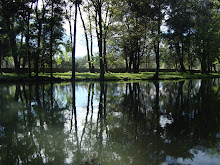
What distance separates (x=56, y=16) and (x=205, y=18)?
33950mm

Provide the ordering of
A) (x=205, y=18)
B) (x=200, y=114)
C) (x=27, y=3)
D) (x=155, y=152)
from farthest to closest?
1. (x=205, y=18)
2. (x=27, y=3)
3. (x=200, y=114)
4. (x=155, y=152)

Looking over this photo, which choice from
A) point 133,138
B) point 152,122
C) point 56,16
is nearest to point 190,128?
point 152,122

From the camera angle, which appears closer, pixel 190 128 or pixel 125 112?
pixel 190 128

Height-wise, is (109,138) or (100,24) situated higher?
(100,24)

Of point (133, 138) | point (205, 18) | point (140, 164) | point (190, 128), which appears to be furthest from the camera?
point (205, 18)

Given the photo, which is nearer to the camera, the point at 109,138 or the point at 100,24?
the point at 109,138

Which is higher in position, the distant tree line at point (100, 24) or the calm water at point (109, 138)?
the distant tree line at point (100, 24)

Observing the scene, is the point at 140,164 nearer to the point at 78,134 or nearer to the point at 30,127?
the point at 78,134

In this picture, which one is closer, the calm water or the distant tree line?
the calm water

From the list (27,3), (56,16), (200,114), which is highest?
(27,3)

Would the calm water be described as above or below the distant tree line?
below

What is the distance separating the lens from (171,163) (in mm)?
3574

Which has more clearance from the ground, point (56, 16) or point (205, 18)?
point (205, 18)

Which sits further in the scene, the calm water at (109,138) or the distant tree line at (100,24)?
the distant tree line at (100,24)
